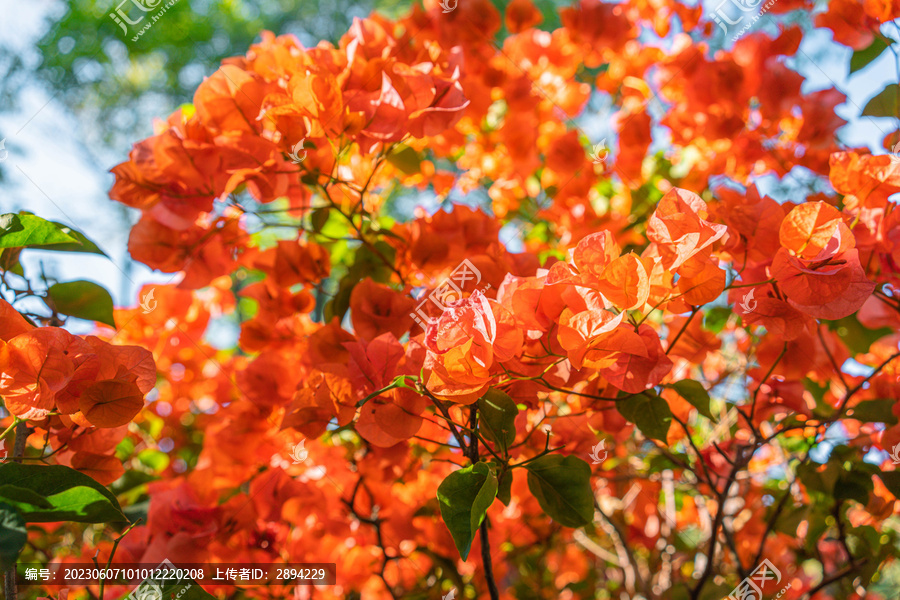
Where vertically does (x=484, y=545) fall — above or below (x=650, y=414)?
below

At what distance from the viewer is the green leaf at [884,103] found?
30.9 inches

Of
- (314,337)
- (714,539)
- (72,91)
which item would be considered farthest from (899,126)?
(72,91)

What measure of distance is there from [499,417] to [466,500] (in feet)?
0.29

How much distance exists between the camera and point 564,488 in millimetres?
572

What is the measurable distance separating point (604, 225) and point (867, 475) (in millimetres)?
672

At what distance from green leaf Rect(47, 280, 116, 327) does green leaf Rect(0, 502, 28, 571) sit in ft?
1.04

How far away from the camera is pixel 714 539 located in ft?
2.46

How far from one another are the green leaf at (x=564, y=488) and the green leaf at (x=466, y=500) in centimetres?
10

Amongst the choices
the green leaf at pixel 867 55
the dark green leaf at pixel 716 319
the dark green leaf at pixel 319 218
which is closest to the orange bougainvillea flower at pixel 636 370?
the dark green leaf at pixel 716 319

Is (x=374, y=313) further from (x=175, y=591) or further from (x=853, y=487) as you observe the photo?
(x=853, y=487)

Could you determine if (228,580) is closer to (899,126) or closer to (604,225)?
(604,225)

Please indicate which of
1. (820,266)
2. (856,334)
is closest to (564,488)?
→ (820,266)

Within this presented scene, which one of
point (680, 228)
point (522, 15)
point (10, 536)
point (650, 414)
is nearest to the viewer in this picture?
point (10, 536)

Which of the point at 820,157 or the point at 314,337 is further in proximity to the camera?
the point at 820,157
